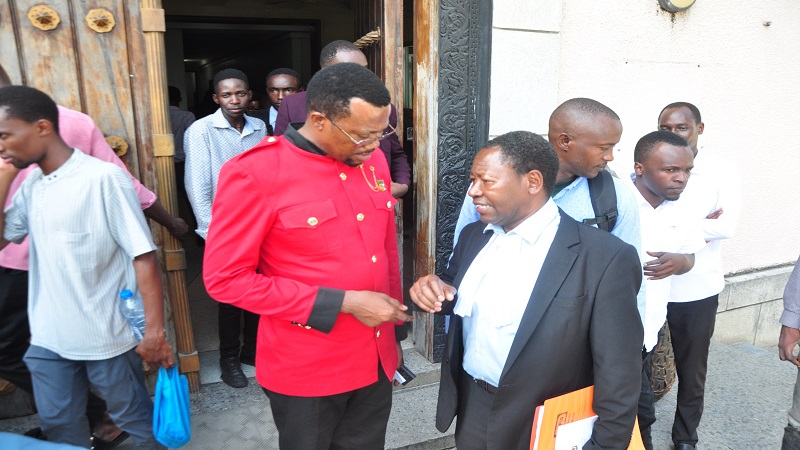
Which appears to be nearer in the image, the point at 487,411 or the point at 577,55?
the point at 487,411

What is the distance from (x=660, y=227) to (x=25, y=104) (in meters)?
2.86

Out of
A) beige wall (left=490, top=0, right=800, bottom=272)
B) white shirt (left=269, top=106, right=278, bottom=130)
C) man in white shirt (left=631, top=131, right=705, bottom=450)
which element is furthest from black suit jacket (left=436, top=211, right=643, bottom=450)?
white shirt (left=269, top=106, right=278, bottom=130)

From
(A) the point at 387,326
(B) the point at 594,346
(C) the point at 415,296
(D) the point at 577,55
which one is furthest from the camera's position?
(D) the point at 577,55

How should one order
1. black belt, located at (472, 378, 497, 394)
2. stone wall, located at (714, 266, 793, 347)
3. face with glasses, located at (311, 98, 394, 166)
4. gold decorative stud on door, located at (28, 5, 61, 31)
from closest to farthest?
face with glasses, located at (311, 98, 394, 166), black belt, located at (472, 378, 497, 394), gold decorative stud on door, located at (28, 5, 61, 31), stone wall, located at (714, 266, 793, 347)

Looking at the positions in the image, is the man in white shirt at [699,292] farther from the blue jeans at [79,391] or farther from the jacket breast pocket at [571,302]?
the blue jeans at [79,391]

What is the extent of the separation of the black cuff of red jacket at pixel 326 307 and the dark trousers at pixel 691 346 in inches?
84.2

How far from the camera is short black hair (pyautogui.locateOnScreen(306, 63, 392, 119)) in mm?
1784

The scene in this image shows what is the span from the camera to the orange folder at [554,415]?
5.56 feet

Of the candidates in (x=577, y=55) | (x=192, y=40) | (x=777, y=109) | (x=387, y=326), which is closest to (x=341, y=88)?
(x=387, y=326)

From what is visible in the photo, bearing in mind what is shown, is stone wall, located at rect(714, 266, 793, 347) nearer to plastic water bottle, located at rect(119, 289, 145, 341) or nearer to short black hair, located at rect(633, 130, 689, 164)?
short black hair, located at rect(633, 130, 689, 164)

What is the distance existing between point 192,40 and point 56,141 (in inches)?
377

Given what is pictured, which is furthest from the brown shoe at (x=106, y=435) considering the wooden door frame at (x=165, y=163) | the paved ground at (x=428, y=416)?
the wooden door frame at (x=165, y=163)

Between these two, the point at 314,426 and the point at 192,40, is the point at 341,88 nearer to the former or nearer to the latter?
the point at 314,426

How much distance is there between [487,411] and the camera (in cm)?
194
